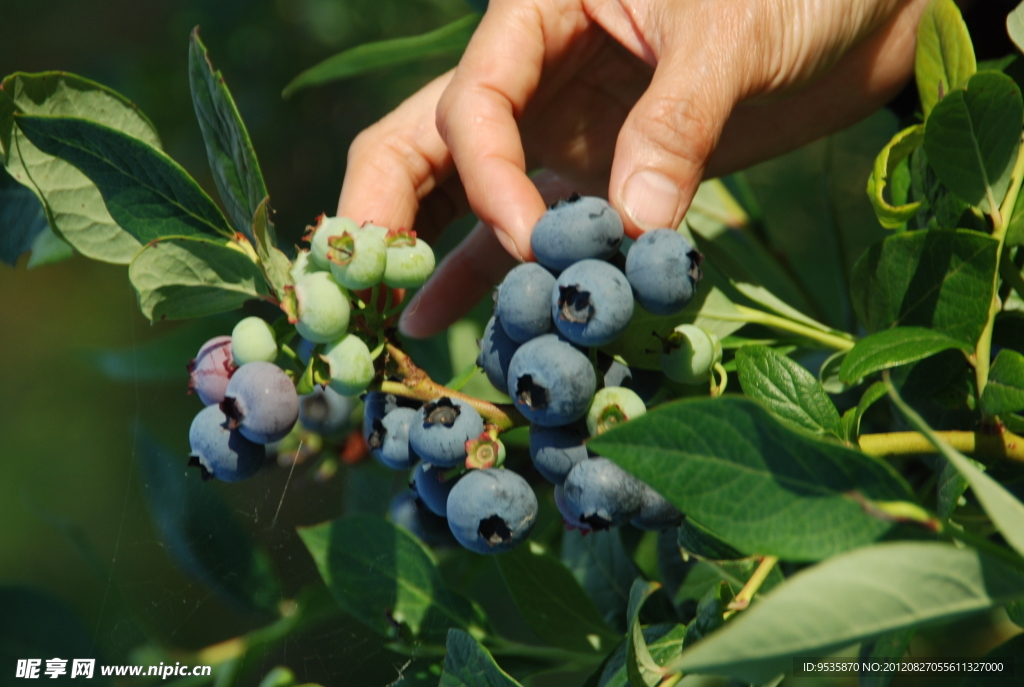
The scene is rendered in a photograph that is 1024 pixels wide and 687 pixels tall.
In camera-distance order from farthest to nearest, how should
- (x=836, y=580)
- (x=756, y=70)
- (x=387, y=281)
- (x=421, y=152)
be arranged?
(x=421, y=152) → (x=756, y=70) → (x=387, y=281) → (x=836, y=580)

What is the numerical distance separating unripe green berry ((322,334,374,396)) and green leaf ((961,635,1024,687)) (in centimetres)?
71

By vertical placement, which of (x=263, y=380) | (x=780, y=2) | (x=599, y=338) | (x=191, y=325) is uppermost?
(x=780, y=2)

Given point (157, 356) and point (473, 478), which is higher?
point (473, 478)

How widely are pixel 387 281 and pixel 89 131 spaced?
351 millimetres

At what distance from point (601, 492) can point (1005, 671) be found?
0.46 metres

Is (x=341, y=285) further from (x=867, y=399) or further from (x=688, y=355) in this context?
(x=867, y=399)

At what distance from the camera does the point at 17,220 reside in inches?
46.4

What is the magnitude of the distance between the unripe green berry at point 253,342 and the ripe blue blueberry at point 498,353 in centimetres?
24

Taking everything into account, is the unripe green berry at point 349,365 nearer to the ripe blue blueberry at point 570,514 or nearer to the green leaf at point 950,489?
the ripe blue blueberry at point 570,514

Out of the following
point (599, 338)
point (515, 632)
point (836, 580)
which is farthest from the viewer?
point (515, 632)

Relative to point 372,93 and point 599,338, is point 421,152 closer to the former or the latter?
point 599,338

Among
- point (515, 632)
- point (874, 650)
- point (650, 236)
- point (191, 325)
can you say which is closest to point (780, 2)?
point (650, 236)

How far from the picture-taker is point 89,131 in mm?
813

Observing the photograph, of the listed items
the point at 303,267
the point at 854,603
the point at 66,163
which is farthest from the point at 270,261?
the point at 854,603
